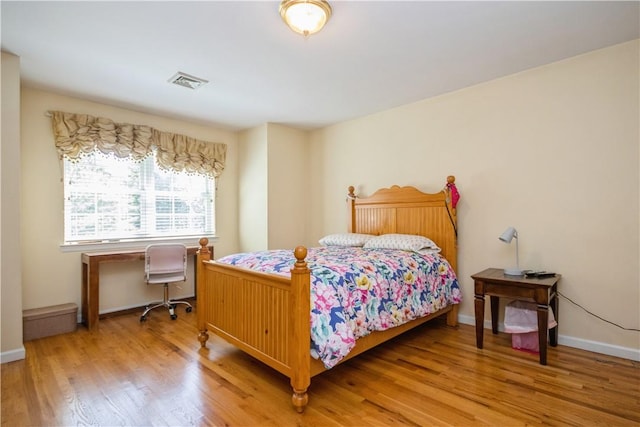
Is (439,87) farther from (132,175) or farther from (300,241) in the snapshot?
(132,175)

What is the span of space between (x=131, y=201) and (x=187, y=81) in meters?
1.71

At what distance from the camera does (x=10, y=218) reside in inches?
98.0

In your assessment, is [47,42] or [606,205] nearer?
[47,42]

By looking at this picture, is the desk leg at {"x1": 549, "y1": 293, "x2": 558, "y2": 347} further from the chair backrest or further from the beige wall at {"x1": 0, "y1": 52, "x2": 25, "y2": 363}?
the beige wall at {"x1": 0, "y1": 52, "x2": 25, "y2": 363}

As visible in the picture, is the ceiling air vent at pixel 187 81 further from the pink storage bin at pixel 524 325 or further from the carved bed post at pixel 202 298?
the pink storage bin at pixel 524 325

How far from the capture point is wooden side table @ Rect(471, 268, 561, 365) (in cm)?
235

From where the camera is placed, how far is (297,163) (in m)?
4.75

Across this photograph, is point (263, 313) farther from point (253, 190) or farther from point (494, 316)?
point (253, 190)

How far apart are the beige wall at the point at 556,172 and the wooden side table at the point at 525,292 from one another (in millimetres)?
226

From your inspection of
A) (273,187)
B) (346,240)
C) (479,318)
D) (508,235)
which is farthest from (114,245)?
(508,235)

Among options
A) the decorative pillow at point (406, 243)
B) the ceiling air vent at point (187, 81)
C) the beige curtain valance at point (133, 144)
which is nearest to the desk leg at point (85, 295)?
the beige curtain valance at point (133, 144)

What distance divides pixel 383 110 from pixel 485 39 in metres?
1.64

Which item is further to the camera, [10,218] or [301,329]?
[10,218]

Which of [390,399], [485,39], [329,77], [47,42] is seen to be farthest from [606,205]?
[47,42]
